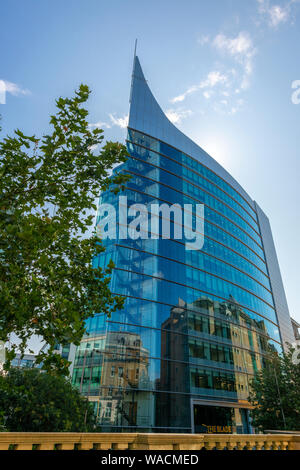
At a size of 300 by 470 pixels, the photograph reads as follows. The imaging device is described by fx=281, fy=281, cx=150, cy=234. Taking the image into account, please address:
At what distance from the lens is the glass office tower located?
23969 mm

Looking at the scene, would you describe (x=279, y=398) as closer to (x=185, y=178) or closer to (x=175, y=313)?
(x=175, y=313)

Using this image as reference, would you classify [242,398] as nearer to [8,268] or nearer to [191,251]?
[191,251]

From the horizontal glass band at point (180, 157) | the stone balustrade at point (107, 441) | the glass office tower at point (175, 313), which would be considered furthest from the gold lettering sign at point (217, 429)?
the horizontal glass band at point (180, 157)

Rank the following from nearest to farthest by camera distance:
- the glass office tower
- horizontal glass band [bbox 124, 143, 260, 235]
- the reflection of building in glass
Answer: the reflection of building in glass < the glass office tower < horizontal glass band [bbox 124, 143, 260, 235]

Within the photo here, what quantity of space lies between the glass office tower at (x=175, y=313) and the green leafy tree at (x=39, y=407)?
6077 millimetres

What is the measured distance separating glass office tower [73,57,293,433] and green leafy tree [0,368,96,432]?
6.08 metres

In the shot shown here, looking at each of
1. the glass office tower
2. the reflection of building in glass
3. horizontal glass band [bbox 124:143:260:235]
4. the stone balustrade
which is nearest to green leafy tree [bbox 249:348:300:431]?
the glass office tower

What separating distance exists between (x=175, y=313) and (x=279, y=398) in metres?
11.4

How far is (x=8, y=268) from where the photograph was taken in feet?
15.8

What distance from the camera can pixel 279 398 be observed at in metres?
21.0

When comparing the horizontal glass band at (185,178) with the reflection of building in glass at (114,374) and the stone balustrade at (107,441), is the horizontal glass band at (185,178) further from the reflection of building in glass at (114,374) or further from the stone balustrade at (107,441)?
the stone balustrade at (107,441)

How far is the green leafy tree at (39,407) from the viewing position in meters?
12.8

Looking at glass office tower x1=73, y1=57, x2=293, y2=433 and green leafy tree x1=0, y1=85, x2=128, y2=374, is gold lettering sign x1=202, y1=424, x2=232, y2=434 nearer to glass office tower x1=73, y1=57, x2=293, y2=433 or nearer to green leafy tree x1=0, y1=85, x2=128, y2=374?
glass office tower x1=73, y1=57, x2=293, y2=433

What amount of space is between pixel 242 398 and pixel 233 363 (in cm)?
374
